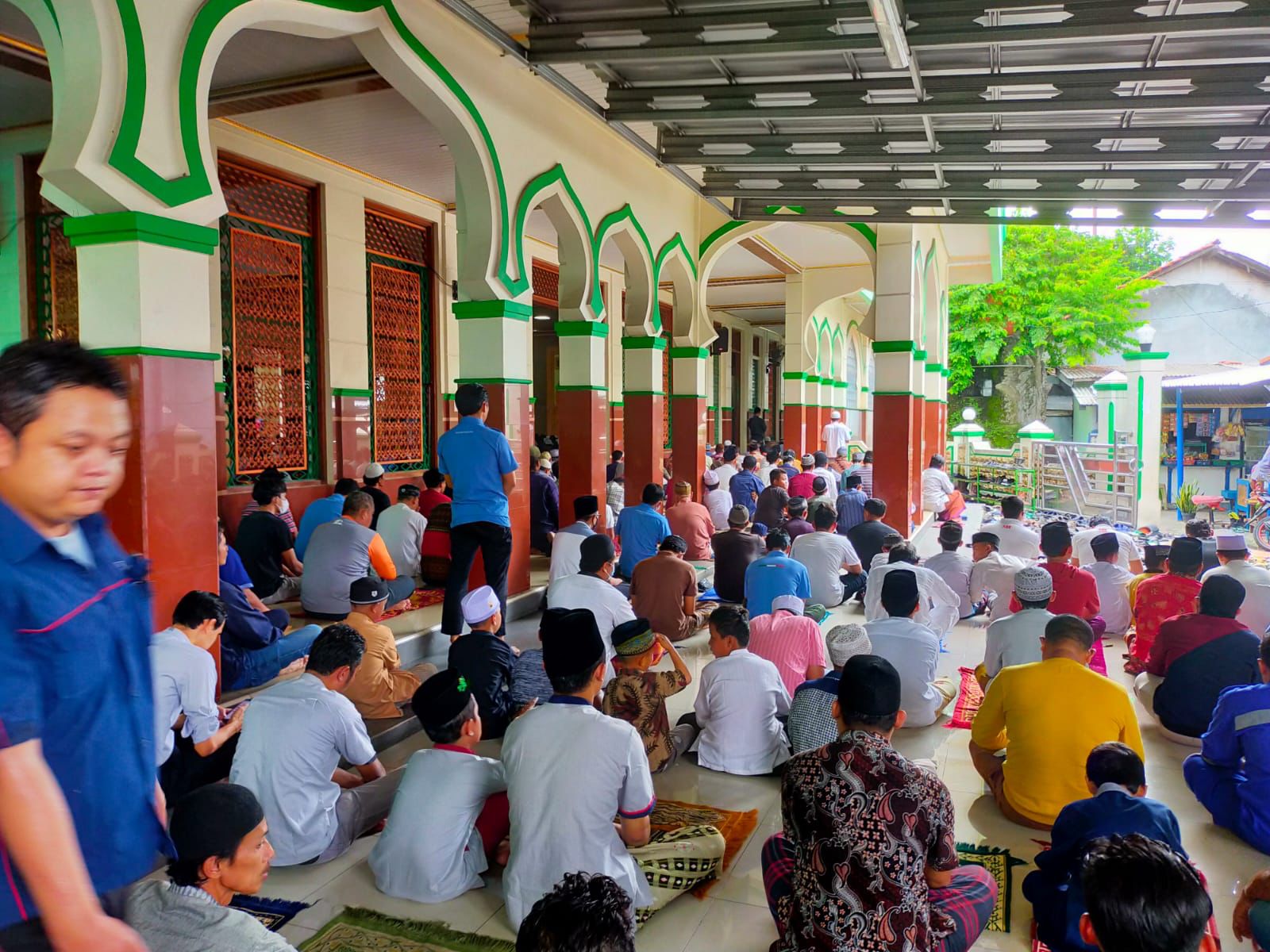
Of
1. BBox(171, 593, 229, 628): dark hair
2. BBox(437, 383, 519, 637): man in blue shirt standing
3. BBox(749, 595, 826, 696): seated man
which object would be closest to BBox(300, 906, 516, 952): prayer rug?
BBox(171, 593, 229, 628): dark hair

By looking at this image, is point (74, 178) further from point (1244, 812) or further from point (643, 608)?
point (1244, 812)

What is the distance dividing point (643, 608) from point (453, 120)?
3230 mm

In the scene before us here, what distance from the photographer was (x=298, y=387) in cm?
795

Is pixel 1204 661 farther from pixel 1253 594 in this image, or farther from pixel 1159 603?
pixel 1253 594

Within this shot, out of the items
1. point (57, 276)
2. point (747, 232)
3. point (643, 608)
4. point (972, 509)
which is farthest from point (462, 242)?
point (972, 509)

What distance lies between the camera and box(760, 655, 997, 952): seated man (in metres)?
1.97

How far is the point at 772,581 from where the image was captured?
5113 millimetres

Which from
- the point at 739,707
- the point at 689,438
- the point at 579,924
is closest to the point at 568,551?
the point at 739,707

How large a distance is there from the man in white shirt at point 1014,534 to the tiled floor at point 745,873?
2684 mm

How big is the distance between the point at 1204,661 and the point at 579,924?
3533 millimetres

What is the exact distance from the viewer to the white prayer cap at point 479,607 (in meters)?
3.72

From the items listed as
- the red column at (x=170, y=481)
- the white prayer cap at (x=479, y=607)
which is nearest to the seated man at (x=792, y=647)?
the white prayer cap at (x=479, y=607)

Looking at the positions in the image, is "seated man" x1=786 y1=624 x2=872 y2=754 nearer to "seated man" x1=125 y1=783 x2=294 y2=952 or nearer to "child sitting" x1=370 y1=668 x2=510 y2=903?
"child sitting" x1=370 y1=668 x2=510 y2=903

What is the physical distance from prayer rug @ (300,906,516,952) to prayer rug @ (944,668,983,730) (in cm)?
253
